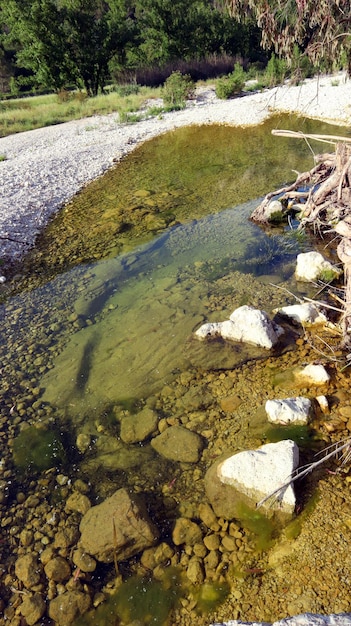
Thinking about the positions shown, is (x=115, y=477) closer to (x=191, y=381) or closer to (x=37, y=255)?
(x=191, y=381)

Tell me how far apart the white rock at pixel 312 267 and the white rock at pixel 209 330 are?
2040mm

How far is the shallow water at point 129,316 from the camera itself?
4.04 metres

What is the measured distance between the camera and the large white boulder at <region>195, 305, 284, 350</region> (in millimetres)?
4836

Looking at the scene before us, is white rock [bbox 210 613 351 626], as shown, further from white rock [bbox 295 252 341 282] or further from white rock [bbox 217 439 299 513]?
white rock [bbox 295 252 341 282]

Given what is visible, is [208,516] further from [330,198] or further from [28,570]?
[330,198]

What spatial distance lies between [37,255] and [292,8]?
261 inches

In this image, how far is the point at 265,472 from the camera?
3166 mm

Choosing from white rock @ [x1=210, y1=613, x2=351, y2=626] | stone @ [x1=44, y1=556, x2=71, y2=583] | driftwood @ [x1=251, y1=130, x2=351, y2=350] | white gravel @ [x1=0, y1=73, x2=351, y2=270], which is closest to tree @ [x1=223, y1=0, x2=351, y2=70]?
white gravel @ [x1=0, y1=73, x2=351, y2=270]

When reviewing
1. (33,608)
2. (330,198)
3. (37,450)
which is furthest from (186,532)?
(330,198)

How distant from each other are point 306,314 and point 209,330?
1370mm

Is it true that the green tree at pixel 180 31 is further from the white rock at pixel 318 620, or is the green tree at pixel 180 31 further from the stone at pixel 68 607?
the white rock at pixel 318 620

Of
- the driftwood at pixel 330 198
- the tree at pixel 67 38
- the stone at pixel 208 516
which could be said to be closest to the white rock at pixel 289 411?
the stone at pixel 208 516

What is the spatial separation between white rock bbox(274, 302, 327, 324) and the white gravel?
12.8ft

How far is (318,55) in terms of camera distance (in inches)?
250
